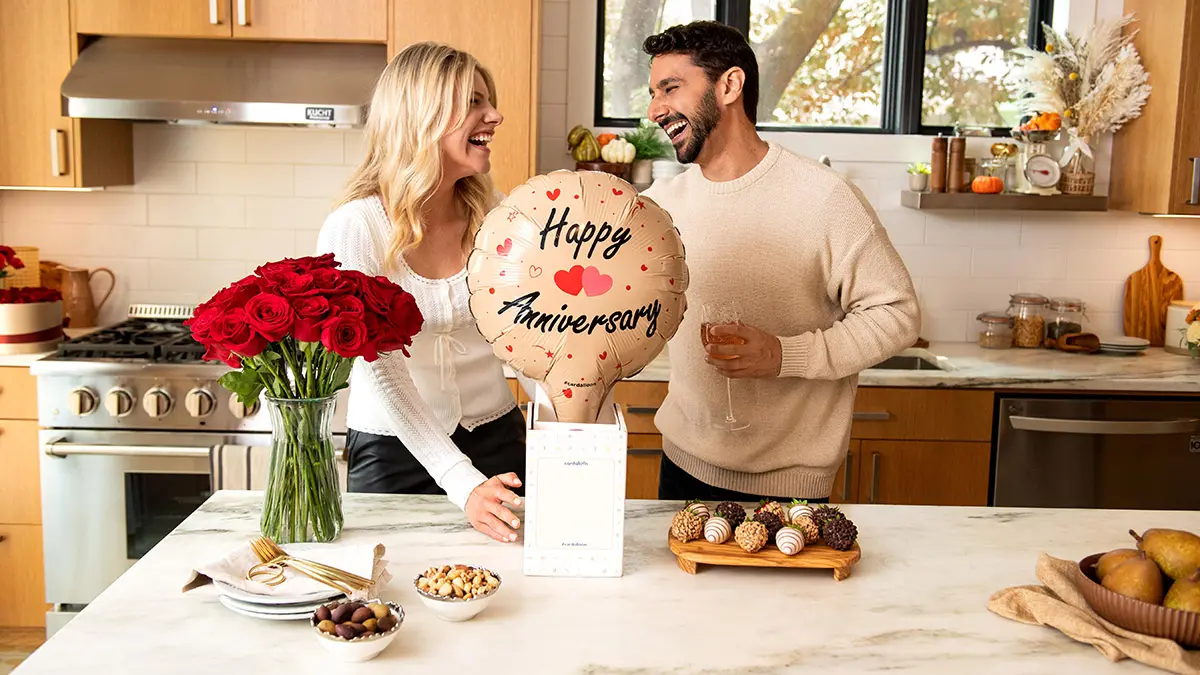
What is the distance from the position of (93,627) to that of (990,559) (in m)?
1.20

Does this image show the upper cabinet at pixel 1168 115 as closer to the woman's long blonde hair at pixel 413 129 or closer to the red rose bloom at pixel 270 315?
the woman's long blonde hair at pixel 413 129

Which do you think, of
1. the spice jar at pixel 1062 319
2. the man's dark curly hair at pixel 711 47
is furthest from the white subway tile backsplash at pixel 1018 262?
the man's dark curly hair at pixel 711 47

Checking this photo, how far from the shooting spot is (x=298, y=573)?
143 centimetres

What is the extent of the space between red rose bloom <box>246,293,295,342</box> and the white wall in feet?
7.99

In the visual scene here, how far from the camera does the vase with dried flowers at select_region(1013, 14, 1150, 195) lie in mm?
3600

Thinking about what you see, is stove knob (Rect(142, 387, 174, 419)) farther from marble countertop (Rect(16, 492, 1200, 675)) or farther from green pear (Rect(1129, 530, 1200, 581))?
green pear (Rect(1129, 530, 1200, 581))

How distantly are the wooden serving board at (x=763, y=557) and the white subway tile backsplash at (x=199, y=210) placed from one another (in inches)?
108

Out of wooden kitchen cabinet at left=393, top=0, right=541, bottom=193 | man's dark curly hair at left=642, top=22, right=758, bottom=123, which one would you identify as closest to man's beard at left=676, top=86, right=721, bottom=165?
man's dark curly hair at left=642, top=22, right=758, bottom=123

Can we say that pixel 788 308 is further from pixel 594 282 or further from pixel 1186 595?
pixel 1186 595

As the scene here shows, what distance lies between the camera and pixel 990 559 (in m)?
1.63

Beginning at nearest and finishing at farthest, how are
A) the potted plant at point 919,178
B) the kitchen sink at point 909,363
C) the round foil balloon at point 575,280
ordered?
the round foil balloon at point 575,280 → the kitchen sink at point 909,363 → the potted plant at point 919,178

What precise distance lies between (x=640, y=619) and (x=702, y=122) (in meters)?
1.08

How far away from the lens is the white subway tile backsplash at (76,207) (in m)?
3.81

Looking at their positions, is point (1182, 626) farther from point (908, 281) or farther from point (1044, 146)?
point (1044, 146)
